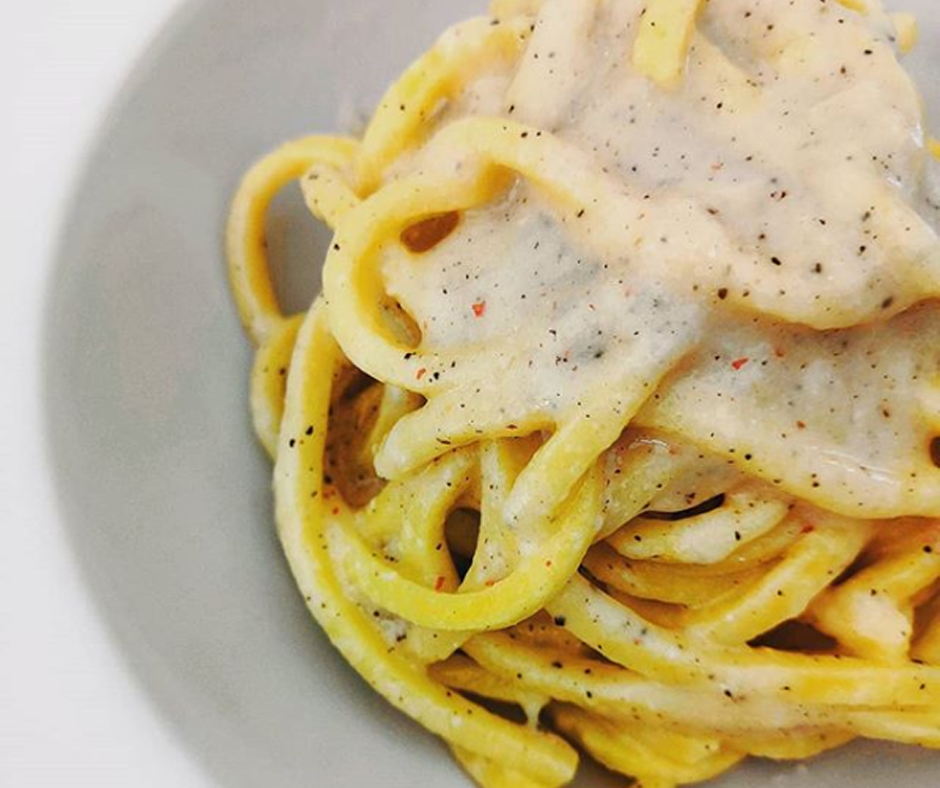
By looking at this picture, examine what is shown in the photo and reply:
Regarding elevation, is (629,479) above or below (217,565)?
below

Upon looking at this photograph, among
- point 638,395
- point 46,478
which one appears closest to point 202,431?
point 46,478

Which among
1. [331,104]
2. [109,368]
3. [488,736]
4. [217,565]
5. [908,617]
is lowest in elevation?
[908,617]

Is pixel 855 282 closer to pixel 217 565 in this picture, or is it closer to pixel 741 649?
pixel 741 649

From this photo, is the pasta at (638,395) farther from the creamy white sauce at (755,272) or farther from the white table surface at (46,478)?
the white table surface at (46,478)

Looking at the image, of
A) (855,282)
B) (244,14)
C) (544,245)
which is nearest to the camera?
(855,282)

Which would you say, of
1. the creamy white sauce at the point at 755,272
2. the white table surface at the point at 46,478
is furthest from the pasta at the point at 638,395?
the white table surface at the point at 46,478

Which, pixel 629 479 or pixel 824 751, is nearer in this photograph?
pixel 629 479

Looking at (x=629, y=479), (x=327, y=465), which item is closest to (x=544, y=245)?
(x=629, y=479)
